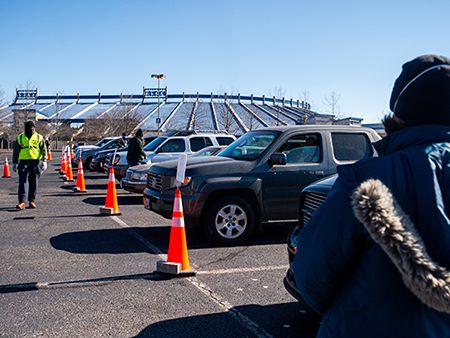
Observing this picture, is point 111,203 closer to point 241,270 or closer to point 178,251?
point 178,251

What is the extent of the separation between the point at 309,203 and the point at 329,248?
2.96 meters

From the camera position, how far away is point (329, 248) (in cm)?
142

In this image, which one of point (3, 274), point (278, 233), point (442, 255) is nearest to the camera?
point (442, 255)

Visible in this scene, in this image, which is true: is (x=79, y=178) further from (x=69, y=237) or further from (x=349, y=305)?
(x=349, y=305)

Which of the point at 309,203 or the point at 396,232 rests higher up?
the point at 396,232

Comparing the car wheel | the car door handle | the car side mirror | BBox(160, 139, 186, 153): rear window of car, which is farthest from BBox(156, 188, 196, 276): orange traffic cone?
BBox(160, 139, 186, 153): rear window of car

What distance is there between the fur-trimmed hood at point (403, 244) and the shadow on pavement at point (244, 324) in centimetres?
258

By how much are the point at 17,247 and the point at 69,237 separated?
89cm

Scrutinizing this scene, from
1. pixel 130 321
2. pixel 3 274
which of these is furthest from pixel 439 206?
pixel 3 274

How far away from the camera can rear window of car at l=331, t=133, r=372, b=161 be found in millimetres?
7281

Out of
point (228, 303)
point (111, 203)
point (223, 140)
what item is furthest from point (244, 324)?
point (223, 140)

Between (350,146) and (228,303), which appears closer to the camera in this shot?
(228,303)

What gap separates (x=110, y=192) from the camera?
9.35 meters

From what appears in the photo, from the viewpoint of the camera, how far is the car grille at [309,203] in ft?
13.6
